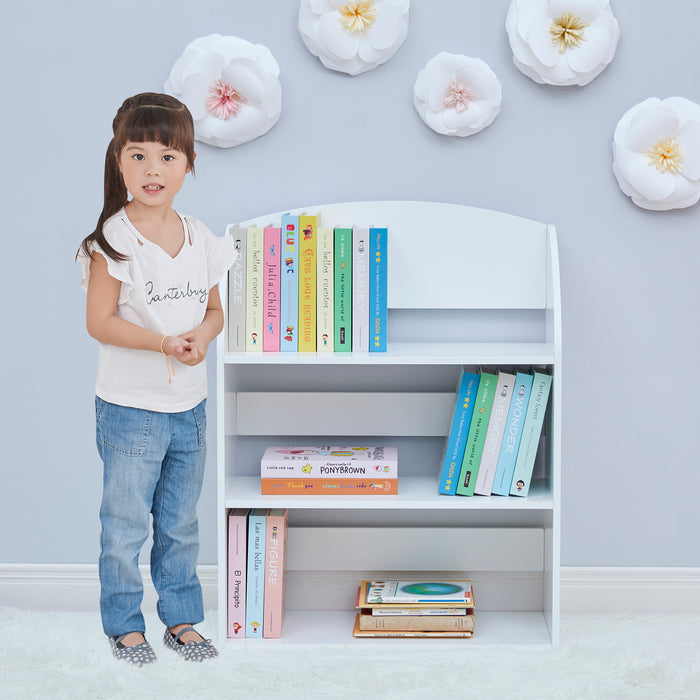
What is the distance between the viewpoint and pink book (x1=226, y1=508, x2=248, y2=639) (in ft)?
5.67

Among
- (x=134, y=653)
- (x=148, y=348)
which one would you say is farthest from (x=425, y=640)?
(x=148, y=348)

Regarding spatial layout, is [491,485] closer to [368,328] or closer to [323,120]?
[368,328]

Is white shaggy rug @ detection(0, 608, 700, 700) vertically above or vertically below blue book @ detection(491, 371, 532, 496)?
below

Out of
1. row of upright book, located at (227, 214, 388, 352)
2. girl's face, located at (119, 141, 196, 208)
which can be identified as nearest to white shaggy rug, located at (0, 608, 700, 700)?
row of upright book, located at (227, 214, 388, 352)

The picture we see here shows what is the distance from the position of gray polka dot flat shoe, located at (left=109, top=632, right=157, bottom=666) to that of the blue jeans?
0.02 m

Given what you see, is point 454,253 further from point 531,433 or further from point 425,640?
point 425,640

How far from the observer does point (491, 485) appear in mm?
1720

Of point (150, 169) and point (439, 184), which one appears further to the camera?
point (439, 184)

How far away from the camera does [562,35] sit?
1.78 m

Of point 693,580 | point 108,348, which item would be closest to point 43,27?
point 108,348

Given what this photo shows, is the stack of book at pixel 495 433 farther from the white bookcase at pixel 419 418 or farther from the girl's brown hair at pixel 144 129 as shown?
the girl's brown hair at pixel 144 129

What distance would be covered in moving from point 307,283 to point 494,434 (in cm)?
48

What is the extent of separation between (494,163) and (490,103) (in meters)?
0.13

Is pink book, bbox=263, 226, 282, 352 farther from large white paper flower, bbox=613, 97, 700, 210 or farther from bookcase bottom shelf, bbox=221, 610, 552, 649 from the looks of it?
large white paper flower, bbox=613, 97, 700, 210
